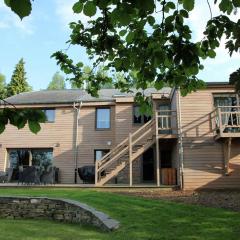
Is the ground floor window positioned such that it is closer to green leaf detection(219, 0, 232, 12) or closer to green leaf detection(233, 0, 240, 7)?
green leaf detection(219, 0, 232, 12)

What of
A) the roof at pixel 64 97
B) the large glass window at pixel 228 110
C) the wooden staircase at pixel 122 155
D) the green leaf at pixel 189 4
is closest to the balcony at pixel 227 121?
the large glass window at pixel 228 110

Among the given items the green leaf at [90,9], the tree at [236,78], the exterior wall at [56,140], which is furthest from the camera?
the exterior wall at [56,140]

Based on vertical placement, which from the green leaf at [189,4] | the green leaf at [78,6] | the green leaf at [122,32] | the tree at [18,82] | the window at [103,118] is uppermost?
the tree at [18,82]

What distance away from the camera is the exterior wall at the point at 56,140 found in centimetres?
2183

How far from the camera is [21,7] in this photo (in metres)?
2.31

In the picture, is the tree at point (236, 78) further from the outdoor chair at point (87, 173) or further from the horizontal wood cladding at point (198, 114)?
the outdoor chair at point (87, 173)

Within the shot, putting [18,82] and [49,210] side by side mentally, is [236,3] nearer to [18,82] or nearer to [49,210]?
[49,210]

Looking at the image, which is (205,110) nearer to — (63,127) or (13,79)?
(63,127)

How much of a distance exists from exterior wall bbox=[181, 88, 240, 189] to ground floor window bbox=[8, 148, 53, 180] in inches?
332

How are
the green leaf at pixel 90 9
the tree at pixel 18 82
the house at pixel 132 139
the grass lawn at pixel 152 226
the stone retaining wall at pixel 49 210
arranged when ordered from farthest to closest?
the tree at pixel 18 82 < the house at pixel 132 139 < the stone retaining wall at pixel 49 210 < the grass lawn at pixel 152 226 < the green leaf at pixel 90 9

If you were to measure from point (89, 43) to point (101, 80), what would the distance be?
1081 millimetres

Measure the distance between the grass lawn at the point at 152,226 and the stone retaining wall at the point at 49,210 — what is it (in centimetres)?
35

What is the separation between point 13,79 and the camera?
144ft

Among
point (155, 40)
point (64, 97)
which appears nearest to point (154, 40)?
point (155, 40)
